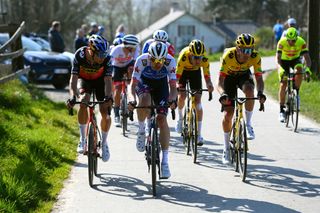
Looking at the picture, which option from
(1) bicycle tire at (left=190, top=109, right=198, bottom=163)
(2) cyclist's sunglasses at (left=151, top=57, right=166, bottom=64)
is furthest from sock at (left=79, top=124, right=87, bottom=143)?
(1) bicycle tire at (left=190, top=109, right=198, bottom=163)

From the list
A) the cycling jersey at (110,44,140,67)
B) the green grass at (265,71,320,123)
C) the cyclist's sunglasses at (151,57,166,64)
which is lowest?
the green grass at (265,71,320,123)

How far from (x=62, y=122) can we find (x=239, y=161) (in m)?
5.52

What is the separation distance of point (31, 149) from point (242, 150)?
A: 3.34 metres

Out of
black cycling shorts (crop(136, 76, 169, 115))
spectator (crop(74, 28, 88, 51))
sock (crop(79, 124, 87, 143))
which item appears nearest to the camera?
black cycling shorts (crop(136, 76, 169, 115))

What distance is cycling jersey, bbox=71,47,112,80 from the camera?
941cm

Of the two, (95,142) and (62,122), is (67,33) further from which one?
(95,142)

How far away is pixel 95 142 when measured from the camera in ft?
29.7

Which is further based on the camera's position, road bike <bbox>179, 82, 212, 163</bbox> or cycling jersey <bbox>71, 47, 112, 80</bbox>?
road bike <bbox>179, 82, 212, 163</bbox>

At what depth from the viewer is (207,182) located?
29.5 feet

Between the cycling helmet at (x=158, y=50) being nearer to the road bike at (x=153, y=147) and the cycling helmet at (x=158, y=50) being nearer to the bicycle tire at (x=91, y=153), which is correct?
the road bike at (x=153, y=147)

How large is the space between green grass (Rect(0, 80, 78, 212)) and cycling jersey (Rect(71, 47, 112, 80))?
4.69 ft

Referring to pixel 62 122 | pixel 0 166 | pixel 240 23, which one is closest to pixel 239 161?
pixel 0 166

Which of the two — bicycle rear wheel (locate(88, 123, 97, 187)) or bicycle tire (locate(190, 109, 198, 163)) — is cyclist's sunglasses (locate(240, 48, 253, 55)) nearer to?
bicycle tire (locate(190, 109, 198, 163))

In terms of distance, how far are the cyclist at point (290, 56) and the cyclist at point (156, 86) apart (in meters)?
4.90
